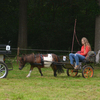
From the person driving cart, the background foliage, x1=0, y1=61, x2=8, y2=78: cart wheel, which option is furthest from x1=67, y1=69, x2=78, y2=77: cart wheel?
the background foliage

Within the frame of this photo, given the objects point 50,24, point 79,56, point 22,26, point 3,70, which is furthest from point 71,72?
point 50,24

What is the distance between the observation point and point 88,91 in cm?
685

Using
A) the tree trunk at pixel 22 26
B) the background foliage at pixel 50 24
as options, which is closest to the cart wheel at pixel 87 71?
the tree trunk at pixel 22 26

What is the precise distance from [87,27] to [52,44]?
4213 mm

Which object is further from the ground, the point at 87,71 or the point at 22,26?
the point at 22,26

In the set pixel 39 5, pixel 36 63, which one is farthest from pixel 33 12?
pixel 36 63

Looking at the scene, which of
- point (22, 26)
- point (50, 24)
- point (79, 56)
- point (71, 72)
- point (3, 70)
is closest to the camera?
point (3, 70)

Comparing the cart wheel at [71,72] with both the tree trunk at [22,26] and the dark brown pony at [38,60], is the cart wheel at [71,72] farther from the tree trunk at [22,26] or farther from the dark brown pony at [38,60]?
the tree trunk at [22,26]

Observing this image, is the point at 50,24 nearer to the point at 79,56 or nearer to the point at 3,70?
the point at 79,56

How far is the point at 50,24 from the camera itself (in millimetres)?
25891

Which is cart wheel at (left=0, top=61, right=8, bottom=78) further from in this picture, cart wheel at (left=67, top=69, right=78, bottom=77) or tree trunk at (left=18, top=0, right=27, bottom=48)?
tree trunk at (left=18, top=0, right=27, bottom=48)

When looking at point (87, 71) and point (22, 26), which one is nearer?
point (87, 71)

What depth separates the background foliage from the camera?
2486 cm

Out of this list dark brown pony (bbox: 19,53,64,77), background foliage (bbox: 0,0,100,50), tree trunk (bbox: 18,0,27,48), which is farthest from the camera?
background foliage (bbox: 0,0,100,50)
